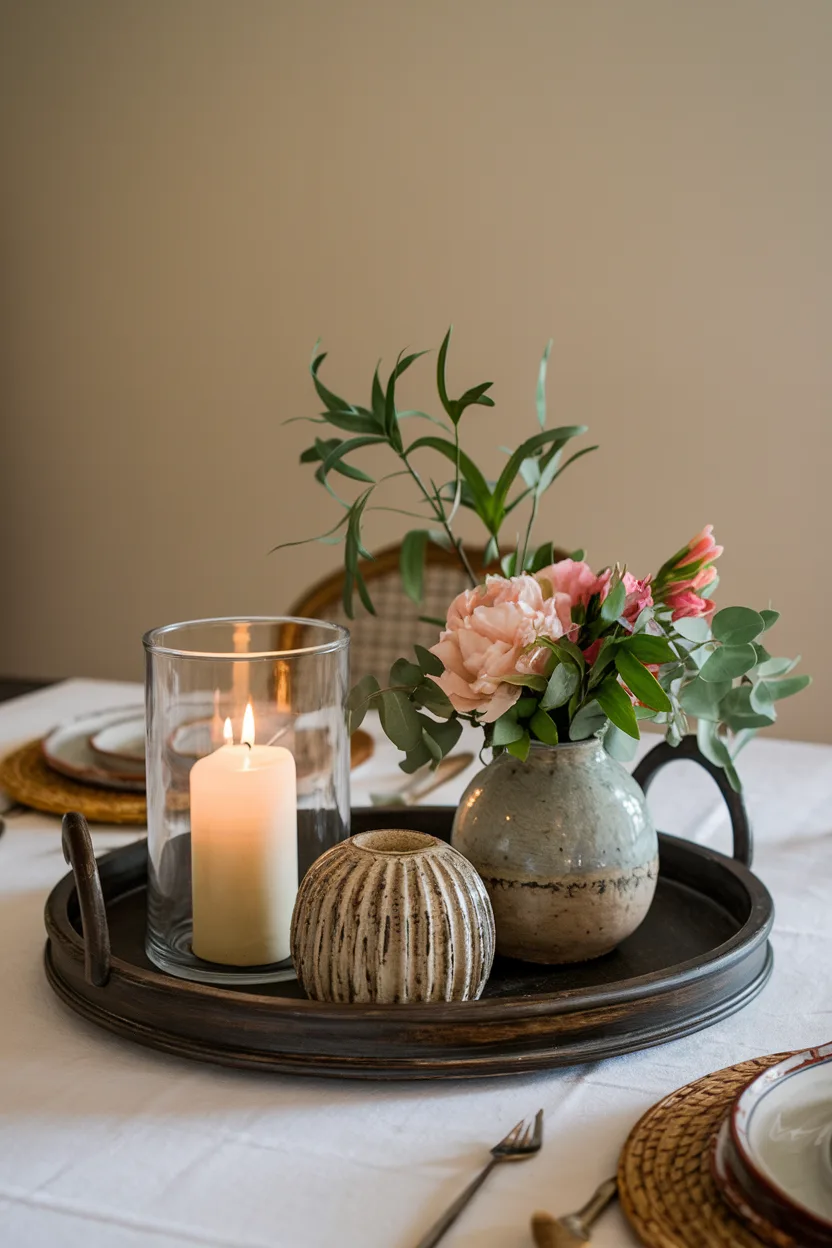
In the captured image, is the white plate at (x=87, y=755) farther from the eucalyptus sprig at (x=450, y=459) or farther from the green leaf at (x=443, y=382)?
the green leaf at (x=443, y=382)

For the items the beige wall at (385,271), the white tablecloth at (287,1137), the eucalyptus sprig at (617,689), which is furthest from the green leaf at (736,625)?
the beige wall at (385,271)

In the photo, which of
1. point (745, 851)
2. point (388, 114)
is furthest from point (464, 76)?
point (745, 851)

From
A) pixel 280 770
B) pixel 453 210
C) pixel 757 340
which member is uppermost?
pixel 453 210

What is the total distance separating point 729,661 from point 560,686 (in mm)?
120

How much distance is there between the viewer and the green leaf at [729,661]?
2.24 feet

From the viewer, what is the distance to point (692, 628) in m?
0.67

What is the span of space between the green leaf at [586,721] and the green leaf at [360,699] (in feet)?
0.40

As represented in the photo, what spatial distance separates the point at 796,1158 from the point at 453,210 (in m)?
2.47

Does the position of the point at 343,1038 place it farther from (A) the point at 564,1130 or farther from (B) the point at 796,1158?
(B) the point at 796,1158

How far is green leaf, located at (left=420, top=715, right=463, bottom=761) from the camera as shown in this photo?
704 millimetres

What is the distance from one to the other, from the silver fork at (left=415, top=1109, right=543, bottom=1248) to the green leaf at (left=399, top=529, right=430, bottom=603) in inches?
15.0

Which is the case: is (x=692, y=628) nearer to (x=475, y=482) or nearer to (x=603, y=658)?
(x=603, y=658)

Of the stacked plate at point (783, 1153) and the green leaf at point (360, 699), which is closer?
the stacked plate at point (783, 1153)

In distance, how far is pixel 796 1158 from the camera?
0.46 metres
